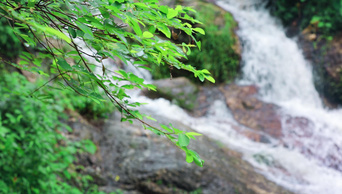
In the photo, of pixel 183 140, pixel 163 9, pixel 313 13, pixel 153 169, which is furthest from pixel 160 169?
pixel 313 13

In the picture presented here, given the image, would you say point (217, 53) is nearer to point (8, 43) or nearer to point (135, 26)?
point (8, 43)

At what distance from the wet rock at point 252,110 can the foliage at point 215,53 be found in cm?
70

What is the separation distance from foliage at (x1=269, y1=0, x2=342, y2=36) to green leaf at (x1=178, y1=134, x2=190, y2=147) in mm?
10165

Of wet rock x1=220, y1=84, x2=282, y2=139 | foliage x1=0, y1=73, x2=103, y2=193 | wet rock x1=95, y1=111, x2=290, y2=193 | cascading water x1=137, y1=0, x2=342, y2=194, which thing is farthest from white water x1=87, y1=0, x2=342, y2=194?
foliage x1=0, y1=73, x2=103, y2=193

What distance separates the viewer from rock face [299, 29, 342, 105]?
8766 millimetres

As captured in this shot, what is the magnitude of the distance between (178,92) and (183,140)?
683 centimetres

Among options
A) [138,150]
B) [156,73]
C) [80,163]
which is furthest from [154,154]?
[156,73]

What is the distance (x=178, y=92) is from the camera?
7.76m

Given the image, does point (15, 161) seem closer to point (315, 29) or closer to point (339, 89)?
point (339, 89)

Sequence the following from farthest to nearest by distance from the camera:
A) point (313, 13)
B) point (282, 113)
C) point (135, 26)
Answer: point (313, 13)
point (282, 113)
point (135, 26)

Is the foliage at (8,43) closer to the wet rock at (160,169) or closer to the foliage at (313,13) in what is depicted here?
the wet rock at (160,169)

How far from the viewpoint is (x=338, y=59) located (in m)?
8.85

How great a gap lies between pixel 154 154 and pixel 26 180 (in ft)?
6.99

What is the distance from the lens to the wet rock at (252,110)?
743cm
